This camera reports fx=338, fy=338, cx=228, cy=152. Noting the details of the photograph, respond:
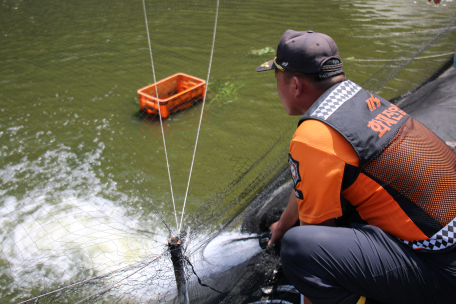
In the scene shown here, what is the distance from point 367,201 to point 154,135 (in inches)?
105

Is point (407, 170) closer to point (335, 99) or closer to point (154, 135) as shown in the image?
point (335, 99)

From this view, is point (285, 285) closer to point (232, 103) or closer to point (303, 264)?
point (303, 264)

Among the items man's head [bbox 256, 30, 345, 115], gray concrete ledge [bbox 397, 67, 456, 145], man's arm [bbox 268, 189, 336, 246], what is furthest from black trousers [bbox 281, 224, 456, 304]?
gray concrete ledge [bbox 397, 67, 456, 145]

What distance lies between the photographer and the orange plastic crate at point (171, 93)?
360 centimetres

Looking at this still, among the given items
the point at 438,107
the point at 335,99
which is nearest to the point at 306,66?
the point at 335,99

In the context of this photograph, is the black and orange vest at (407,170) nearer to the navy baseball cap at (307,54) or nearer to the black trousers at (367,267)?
the black trousers at (367,267)

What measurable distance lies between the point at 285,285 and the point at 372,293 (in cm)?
55

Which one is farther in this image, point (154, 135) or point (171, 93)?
point (171, 93)

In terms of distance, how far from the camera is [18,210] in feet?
8.93

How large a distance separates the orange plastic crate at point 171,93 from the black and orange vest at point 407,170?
2.58 metres

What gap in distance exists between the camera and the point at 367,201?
1.17 metres

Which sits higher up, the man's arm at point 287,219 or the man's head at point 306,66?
the man's head at point 306,66

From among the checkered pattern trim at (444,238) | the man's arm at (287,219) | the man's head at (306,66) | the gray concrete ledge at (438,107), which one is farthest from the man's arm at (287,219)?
the gray concrete ledge at (438,107)

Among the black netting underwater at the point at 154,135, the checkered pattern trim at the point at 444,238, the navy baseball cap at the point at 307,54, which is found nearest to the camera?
the checkered pattern trim at the point at 444,238
